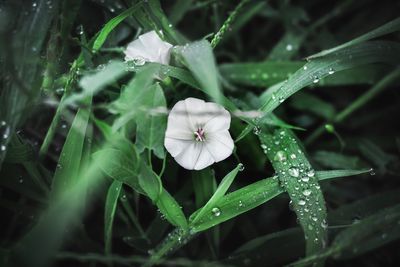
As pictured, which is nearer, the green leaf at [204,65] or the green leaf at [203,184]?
the green leaf at [204,65]

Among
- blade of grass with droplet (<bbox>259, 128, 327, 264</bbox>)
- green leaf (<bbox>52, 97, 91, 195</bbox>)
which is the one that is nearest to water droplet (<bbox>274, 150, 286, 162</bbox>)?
blade of grass with droplet (<bbox>259, 128, 327, 264</bbox>)

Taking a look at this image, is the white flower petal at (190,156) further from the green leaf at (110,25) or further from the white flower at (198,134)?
the green leaf at (110,25)

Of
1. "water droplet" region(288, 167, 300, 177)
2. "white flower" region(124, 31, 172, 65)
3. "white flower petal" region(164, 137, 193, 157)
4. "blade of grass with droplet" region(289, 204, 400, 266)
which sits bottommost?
"blade of grass with droplet" region(289, 204, 400, 266)

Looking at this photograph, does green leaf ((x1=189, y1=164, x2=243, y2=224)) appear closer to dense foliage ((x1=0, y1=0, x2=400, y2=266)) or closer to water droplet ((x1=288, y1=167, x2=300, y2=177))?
dense foliage ((x1=0, y1=0, x2=400, y2=266))

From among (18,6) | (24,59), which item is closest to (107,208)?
(24,59)

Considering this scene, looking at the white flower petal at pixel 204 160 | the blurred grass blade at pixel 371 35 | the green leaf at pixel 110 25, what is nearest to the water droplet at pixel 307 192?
the white flower petal at pixel 204 160

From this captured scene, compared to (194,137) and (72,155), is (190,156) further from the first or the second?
(72,155)
